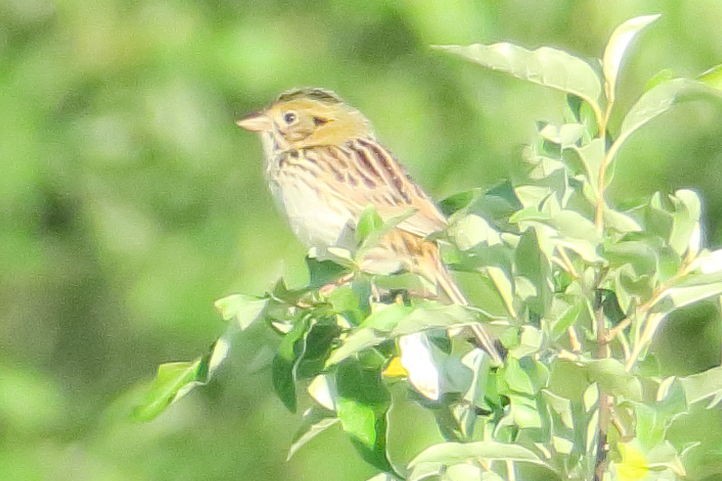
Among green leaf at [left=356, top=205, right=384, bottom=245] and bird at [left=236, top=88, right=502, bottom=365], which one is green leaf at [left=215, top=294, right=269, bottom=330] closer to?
green leaf at [left=356, top=205, right=384, bottom=245]

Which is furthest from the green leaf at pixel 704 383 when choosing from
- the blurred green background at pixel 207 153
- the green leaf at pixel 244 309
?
the blurred green background at pixel 207 153

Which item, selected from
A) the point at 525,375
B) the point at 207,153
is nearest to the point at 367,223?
Result: the point at 525,375

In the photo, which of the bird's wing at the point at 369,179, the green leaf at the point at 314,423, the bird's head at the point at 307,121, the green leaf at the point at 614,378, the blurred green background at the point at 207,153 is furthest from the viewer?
the blurred green background at the point at 207,153

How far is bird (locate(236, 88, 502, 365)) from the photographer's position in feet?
7.95

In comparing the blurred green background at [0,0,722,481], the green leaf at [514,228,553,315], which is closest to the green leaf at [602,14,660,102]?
the green leaf at [514,228,553,315]

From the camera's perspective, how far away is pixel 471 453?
138 cm

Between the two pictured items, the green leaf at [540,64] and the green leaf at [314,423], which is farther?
the green leaf at [314,423]

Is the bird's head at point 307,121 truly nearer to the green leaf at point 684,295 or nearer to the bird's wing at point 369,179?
the bird's wing at point 369,179

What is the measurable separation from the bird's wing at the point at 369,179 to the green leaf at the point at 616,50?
3.17 ft

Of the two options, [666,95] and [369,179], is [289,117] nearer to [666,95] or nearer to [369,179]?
[369,179]

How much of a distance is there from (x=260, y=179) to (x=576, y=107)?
6.77 feet

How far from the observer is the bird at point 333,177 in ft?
7.95

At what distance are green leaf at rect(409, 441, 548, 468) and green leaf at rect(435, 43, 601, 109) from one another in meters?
0.28

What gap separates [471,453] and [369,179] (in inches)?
50.4
